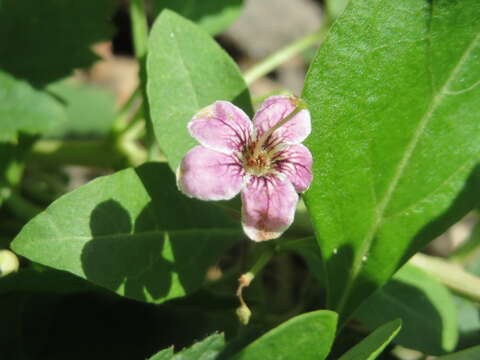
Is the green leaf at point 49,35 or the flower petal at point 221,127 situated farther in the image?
the green leaf at point 49,35

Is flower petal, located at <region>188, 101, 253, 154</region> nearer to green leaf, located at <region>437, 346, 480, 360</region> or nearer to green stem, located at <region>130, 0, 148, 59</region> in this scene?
green stem, located at <region>130, 0, 148, 59</region>

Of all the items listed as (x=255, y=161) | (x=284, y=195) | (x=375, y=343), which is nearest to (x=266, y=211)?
(x=284, y=195)

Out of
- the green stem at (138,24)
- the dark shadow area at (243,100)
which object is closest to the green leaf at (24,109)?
the green stem at (138,24)

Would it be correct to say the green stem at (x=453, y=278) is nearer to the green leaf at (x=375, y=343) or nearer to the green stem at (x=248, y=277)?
the green stem at (x=248, y=277)

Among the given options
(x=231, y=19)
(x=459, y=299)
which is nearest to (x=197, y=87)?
(x=231, y=19)

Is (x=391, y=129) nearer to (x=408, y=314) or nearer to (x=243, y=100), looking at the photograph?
(x=243, y=100)

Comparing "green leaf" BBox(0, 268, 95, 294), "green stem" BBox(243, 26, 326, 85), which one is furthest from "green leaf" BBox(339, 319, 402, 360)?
"green stem" BBox(243, 26, 326, 85)

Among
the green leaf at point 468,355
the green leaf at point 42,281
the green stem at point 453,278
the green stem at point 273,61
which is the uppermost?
the green stem at point 273,61
